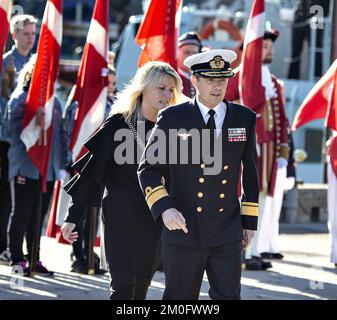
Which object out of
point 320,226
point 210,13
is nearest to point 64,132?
point 320,226

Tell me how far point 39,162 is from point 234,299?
3713 mm

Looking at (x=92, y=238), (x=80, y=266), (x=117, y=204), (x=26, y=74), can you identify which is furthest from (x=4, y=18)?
(x=117, y=204)

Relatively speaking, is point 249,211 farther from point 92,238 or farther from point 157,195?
point 92,238

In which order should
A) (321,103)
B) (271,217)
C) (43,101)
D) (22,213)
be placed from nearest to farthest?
(43,101) → (22,213) → (321,103) → (271,217)

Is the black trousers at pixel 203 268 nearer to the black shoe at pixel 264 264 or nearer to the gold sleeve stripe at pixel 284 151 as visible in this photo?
the black shoe at pixel 264 264

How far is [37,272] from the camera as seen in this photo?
9.74 metres

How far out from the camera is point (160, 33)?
1016 centimetres

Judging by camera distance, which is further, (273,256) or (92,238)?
(273,256)

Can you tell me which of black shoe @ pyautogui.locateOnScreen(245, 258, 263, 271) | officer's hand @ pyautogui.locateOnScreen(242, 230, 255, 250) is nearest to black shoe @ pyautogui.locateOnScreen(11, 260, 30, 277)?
black shoe @ pyautogui.locateOnScreen(245, 258, 263, 271)

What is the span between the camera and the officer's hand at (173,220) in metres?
6.07

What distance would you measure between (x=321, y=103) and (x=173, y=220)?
4189 mm

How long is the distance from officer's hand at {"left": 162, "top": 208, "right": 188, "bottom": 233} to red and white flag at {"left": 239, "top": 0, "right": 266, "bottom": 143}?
13.7 feet

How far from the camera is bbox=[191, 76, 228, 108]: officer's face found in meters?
6.32
